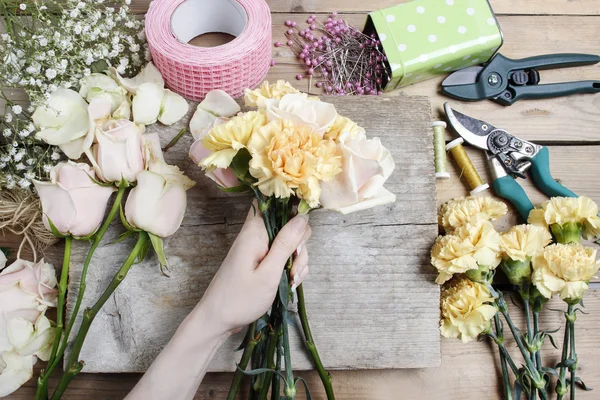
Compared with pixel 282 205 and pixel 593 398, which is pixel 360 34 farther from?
pixel 593 398

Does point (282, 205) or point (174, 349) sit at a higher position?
point (282, 205)

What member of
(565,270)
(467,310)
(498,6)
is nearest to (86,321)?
(467,310)

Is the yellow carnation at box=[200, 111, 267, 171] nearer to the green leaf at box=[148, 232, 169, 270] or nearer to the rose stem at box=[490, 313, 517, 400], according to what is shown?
the green leaf at box=[148, 232, 169, 270]

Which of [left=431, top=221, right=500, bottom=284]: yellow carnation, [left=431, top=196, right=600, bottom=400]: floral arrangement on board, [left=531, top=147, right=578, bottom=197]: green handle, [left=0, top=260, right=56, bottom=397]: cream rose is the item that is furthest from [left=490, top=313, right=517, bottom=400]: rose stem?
[left=0, top=260, right=56, bottom=397]: cream rose

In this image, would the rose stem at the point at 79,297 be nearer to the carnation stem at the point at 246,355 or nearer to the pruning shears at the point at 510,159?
the carnation stem at the point at 246,355

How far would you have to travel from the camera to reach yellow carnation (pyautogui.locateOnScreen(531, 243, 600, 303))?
2.45ft

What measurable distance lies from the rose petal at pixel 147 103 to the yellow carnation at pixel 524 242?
0.55 meters

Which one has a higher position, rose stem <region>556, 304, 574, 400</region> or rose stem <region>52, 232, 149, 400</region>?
rose stem <region>52, 232, 149, 400</region>

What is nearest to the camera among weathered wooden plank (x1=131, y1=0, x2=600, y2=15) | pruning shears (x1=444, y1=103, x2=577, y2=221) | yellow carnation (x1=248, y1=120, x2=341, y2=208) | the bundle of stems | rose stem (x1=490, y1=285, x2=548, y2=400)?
yellow carnation (x1=248, y1=120, x2=341, y2=208)

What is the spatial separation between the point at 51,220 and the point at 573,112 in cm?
87

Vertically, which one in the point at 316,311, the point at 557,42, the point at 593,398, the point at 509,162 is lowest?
the point at 593,398

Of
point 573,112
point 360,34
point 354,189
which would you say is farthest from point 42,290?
point 573,112

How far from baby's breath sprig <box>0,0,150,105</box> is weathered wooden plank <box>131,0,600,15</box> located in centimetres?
28

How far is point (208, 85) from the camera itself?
831 millimetres
